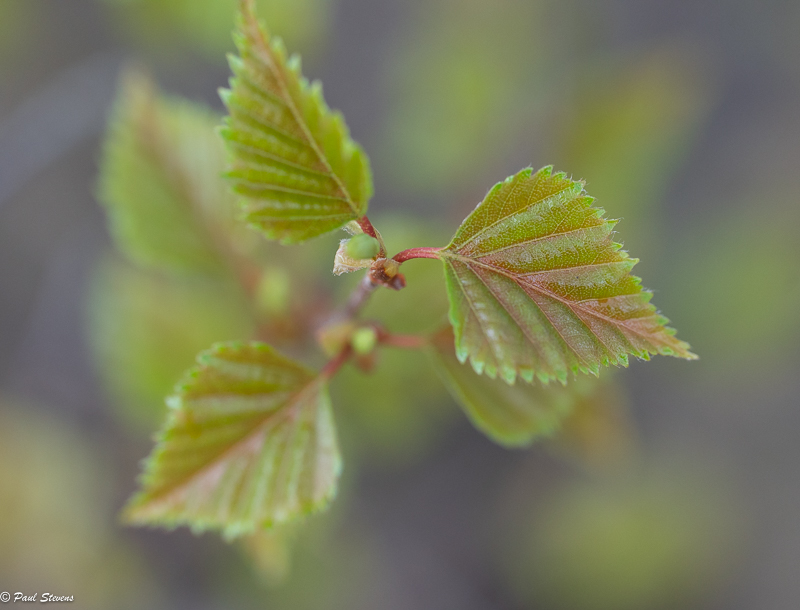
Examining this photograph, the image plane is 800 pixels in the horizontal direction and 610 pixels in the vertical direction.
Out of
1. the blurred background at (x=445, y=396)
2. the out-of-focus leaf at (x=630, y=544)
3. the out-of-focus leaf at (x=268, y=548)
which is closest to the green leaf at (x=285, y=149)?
the out-of-focus leaf at (x=268, y=548)

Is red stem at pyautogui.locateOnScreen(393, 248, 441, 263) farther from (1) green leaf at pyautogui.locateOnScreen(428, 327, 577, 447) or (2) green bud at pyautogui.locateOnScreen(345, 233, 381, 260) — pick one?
(1) green leaf at pyautogui.locateOnScreen(428, 327, 577, 447)

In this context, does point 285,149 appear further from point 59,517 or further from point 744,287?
point 744,287

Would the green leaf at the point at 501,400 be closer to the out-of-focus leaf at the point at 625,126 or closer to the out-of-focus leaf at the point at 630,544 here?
the out-of-focus leaf at the point at 625,126

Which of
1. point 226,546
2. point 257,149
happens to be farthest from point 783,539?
point 257,149

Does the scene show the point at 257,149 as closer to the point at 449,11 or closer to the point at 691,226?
the point at 449,11

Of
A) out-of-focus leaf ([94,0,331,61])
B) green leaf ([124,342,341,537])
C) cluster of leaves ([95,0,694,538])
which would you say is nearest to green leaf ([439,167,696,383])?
cluster of leaves ([95,0,694,538])

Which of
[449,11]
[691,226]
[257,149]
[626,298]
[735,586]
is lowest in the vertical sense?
[735,586]
